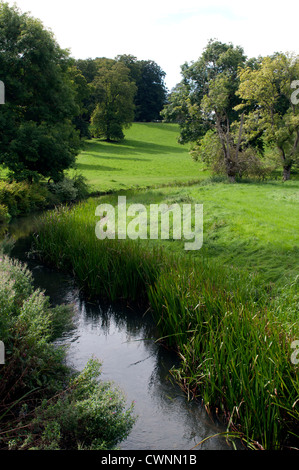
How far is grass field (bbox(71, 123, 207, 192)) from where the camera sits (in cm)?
3314

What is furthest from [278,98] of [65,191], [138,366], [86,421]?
[86,421]

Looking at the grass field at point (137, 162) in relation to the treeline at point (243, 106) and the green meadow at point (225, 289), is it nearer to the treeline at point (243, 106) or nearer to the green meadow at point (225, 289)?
the treeline at point (243, 106)

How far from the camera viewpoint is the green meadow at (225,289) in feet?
16.5

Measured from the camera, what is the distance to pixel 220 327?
664 centimetres

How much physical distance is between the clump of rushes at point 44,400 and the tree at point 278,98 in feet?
85.1

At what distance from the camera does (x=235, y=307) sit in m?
6.83

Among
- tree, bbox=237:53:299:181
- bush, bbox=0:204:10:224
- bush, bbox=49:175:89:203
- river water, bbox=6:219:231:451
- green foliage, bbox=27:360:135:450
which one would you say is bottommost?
river water, bbox=6:219:231:451

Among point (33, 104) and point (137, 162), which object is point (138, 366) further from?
point (137, 162)

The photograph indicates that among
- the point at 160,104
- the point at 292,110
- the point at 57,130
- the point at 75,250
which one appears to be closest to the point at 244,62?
the point at 292,110

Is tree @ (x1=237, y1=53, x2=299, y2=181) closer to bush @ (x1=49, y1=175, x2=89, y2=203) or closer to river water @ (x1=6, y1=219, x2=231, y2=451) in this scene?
bush @ (x1=49, y1=175, x2=89, y2=203)

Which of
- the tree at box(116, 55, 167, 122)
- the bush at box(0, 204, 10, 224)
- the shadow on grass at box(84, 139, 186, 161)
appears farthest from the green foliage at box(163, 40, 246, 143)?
the tree at box(116, 55, 167, 122)

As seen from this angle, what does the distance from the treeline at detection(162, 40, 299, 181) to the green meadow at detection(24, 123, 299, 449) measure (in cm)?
778

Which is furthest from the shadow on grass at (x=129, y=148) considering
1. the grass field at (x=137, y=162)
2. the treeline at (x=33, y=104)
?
the treeline at (x=33, y=104)

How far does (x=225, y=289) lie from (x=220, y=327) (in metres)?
1.15
